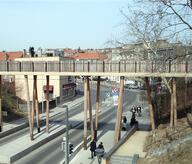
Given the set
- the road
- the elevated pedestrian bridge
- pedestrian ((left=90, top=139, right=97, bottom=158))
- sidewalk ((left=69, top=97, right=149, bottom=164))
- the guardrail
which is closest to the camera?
sidewalk ((left=69, top=97, right=149, bottom=164))

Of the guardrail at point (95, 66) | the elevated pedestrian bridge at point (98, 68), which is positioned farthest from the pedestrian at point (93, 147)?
A: the guardrail at point (95, 66)

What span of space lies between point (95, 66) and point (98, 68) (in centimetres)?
29

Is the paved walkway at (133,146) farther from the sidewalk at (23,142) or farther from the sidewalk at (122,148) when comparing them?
the sidewalk at (23,142)

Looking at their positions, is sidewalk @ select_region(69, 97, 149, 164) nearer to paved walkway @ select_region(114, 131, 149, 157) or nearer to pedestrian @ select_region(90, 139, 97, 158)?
paved walkway @ select_region(114, 131, 149, 157)

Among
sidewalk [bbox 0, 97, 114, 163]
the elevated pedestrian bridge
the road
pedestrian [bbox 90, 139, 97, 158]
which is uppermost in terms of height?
the elevated pedestrian bridge

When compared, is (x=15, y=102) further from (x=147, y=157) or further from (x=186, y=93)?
(x=147, y=157)

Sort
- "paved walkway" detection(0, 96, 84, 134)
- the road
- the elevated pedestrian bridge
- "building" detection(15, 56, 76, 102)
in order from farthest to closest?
"building" detection(15, 56, 76, 102) < "paved walkway" detection(0, 96, 84, 134) < the road < the elevated pedestrian bridge

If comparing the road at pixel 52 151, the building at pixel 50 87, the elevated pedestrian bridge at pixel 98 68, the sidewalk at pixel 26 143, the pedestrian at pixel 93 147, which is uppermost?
the elevated pedestrian bridge at pixel 98 68

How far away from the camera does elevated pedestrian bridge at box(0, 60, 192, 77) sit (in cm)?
2920

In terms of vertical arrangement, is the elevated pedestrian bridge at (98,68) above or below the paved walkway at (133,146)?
above

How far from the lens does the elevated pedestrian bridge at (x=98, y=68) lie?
29.2 metres

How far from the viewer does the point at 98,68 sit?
31.9m

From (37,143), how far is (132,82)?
226ft

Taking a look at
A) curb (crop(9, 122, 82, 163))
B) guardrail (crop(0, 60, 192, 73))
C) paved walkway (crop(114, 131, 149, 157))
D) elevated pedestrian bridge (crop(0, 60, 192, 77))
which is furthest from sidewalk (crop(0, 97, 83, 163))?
paved walkway (crop(114, 131, 149, 157))
